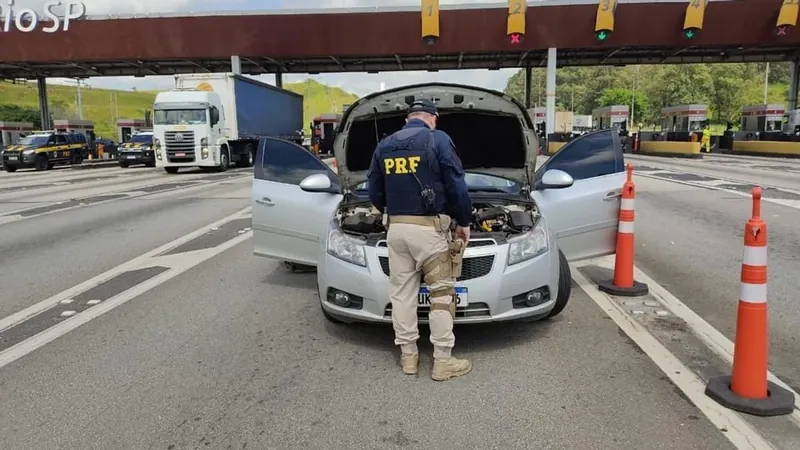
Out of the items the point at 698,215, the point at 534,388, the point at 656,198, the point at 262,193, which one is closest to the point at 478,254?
the point at 534,388

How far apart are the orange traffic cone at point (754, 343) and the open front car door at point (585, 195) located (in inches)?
89.7

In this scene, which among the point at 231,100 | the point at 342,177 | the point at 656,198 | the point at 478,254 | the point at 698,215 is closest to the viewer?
the point at 478,254

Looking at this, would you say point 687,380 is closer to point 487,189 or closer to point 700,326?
point 700,326

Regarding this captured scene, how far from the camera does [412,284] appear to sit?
4.24m

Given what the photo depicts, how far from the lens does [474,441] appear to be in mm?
3305

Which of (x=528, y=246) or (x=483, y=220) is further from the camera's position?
(x=483, y=220)

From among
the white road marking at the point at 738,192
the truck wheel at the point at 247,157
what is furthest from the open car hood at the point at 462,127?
the truck wheel at the point at 247,157

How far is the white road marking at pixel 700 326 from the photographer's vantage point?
407cm

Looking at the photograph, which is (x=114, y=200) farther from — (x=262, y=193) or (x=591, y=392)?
(x=591, y=392)

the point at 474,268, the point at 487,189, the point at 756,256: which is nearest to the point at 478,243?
the point at 474,268

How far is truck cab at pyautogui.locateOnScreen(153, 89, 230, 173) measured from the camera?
25812 millimetres

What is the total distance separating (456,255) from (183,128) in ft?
78.2

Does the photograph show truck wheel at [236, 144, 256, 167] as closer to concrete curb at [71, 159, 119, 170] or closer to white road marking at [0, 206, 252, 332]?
concrete curb at [71, 159, 119, 170]

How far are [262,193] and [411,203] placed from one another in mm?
2679
